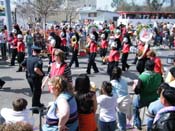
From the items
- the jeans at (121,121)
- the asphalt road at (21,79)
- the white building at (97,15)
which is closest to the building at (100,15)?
the white building at (97,15)

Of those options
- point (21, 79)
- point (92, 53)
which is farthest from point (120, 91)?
point (92, 53)

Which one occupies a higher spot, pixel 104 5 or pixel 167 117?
pixel 104 5

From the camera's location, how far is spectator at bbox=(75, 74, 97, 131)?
17.3 feet

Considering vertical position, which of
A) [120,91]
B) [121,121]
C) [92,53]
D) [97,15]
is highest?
[97,15]

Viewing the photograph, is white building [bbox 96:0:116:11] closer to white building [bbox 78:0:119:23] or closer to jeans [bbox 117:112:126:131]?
white building [bbox 78:0:119:23]

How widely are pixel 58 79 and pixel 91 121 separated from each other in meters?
0.80

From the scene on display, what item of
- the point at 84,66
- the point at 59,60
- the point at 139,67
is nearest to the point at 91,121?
the point at 59,60

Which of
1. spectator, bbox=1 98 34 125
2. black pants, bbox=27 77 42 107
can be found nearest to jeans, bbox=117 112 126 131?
spectator, bbox=1 98 34 125

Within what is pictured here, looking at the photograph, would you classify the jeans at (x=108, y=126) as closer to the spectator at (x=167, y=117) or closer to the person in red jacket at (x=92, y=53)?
the spectator at (x=167, y=117)

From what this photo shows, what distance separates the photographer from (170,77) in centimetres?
722

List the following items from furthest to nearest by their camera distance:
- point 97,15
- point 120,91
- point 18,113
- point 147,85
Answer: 1. point 97,15
2. point 147,85
3. point 120,91
4. point 18,113

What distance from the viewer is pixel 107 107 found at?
628 centimetres

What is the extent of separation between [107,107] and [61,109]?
1.53 metres

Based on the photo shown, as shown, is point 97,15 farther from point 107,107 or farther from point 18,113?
point 18,113
